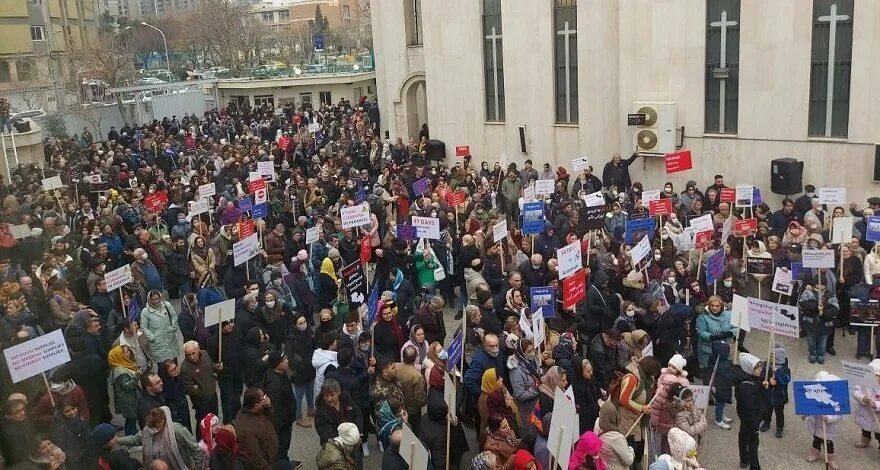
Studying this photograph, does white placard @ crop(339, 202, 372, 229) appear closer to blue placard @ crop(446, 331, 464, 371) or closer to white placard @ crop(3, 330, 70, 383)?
blue placard @ crop(446, 331, 464, 371)

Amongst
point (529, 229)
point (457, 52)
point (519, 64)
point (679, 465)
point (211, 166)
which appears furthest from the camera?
point (457, 52)

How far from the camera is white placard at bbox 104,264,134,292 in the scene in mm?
11859

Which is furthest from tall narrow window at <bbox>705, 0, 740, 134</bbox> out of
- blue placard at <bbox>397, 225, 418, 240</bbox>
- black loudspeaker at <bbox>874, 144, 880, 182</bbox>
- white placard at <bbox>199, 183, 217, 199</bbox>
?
white placard at <bbox>199, 183, 217, 199</bbox>

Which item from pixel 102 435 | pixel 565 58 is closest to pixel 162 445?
pixel 102 435

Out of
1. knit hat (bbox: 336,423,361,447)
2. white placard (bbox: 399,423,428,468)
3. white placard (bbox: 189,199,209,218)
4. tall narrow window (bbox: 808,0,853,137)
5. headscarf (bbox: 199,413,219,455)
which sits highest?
tall narrow window (bbox: 808,0,853,137)

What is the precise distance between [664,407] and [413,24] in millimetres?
24573

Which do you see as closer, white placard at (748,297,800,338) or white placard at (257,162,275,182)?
white placard at (748,297,800,338)

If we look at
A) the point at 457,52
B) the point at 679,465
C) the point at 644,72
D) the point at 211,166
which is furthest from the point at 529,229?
the point at 457,52

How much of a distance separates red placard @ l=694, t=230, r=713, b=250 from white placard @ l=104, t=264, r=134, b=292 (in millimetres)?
8760

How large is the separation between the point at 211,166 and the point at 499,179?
7.90 meters

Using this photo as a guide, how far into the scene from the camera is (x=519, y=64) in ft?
82.7

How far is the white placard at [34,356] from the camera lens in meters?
8.72

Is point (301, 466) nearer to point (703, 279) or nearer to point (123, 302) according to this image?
point (123, 302)

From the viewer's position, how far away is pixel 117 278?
39.3ft
